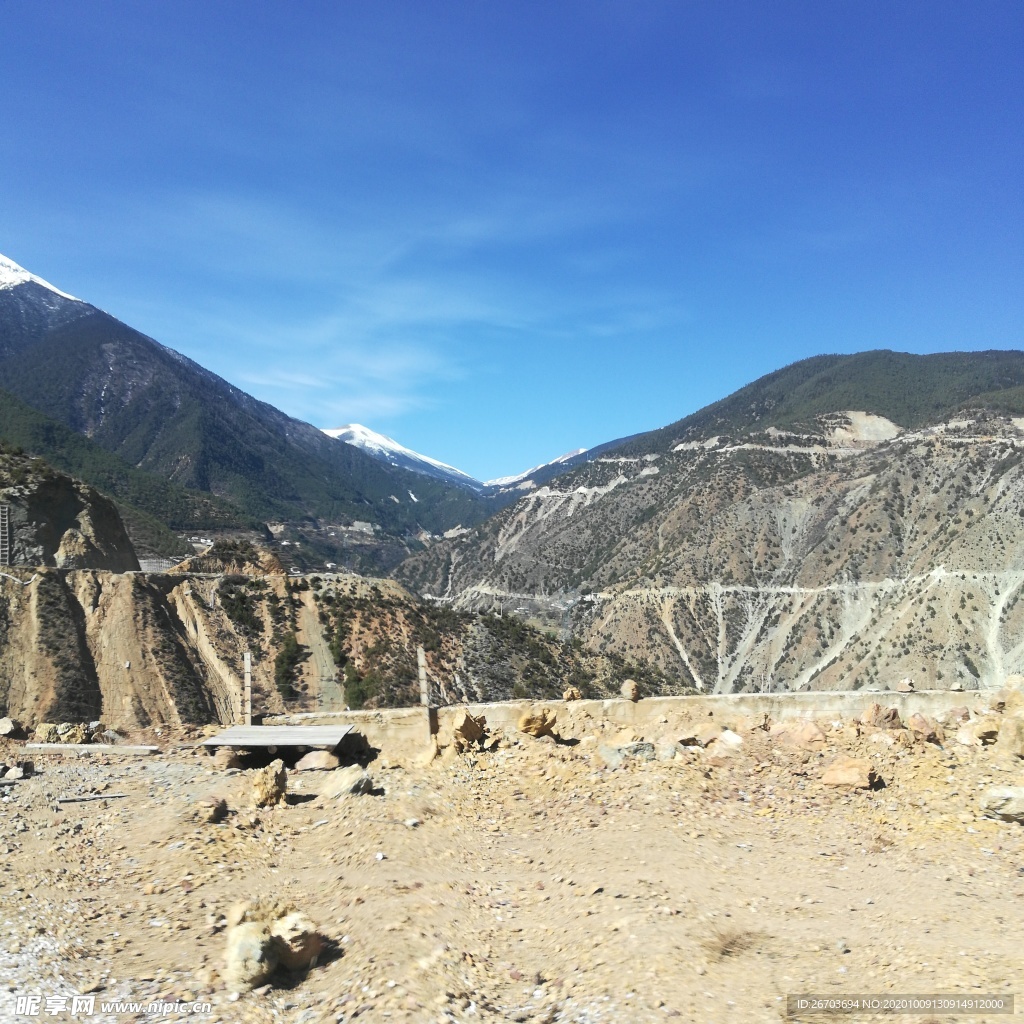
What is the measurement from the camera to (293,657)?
1581 inches

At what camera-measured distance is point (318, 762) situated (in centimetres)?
1319

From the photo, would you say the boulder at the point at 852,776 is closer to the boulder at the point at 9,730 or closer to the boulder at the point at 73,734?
the boulder at the point at 73,734

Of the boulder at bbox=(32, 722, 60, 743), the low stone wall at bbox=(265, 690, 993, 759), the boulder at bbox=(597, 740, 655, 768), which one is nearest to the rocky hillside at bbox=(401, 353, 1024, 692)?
the low stone wall at bbox=(265, 690, 993, 759)

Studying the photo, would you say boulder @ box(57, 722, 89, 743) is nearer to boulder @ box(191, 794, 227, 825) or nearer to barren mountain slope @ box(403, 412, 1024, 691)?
boulder @ box(191, 794, 227, 825)

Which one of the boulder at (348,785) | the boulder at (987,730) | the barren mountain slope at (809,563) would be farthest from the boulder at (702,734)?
the barren mountain slope at (809,563)

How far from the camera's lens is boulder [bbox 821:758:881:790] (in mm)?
10383

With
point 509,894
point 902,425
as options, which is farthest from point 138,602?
point 902,425

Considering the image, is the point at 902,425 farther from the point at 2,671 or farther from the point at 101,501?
the point at 2,671

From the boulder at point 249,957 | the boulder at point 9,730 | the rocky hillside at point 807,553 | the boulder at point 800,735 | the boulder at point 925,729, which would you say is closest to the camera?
the boulder at point 249,957

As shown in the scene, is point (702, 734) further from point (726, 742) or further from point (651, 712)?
point (651, 712)

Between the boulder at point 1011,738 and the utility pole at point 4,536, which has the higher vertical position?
the utility pole at point 4,536

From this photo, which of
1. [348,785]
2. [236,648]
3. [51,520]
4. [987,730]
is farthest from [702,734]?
[51,520]

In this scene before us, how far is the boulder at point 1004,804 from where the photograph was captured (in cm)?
894

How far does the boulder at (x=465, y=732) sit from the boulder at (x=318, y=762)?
2303mm
